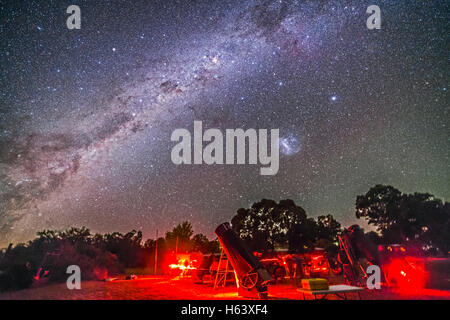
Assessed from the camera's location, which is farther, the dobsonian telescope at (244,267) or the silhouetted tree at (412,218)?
the silhouetted tree at (412,218)

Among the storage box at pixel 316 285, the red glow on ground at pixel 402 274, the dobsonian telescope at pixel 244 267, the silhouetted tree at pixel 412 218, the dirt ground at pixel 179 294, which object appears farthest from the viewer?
the silhouetted tree at pixel 412 218

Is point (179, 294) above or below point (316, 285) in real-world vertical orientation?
below

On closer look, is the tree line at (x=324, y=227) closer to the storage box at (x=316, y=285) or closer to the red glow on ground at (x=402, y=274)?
the red glow on ground at (x=402, y=274)

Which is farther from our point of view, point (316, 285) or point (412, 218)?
point (412, 218)

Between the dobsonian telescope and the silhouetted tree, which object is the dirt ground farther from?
the silhouetted tree

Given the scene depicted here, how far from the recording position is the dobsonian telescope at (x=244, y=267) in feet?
33.1

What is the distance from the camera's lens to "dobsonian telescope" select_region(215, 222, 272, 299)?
10.1 m

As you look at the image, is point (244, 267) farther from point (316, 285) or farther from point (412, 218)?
point (412, 218)

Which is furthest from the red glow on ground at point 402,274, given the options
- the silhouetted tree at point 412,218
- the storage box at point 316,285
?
the silhouetted tree at point 412,218

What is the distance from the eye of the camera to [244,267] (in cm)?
1053

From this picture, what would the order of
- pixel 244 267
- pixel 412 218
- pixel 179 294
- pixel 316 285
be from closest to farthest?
pixel 316 285 < pixel 244 267 < pixel 179 294 < pixel 412 218

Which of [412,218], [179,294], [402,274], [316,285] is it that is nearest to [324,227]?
[412,218]

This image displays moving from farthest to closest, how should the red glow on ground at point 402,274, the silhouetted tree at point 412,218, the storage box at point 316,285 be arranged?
the silhouetted tree at point 412,218
the red glow on ground at point 402,274
the storage box at point 316,285

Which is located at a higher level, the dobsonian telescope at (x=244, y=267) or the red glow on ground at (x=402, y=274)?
the dobsonian telescope at (x=244, y=267)
